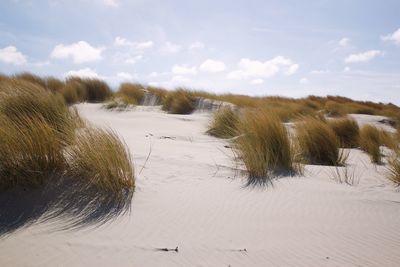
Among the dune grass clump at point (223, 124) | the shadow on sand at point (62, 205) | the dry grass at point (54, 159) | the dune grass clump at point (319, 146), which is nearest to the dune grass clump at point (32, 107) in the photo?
the dry grass at point (54, 159)

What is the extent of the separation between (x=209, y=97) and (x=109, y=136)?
845cm

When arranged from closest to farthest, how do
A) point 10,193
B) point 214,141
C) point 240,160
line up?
point 10,193 < point 240,160 < point 214,141

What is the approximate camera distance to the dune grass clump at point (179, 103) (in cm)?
1080

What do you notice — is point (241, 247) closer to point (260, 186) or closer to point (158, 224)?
point (158, 224)

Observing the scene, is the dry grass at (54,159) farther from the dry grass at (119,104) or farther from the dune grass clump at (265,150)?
the dry grass at (119,104)

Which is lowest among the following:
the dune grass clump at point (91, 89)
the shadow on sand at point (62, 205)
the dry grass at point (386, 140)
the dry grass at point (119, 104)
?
the shadow on sand at point (62, 205)

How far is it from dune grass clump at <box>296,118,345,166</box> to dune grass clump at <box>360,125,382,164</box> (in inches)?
25.1

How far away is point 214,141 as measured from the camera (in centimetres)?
621

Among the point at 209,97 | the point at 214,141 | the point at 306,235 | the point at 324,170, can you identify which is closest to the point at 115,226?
the point at 306,235

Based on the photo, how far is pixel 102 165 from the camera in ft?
9.85

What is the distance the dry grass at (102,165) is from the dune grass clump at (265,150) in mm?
1393

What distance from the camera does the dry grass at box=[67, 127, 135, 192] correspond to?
2975 millimetres

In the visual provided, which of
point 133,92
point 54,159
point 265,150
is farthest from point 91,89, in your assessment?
point 54,159

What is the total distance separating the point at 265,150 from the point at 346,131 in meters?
3.87
